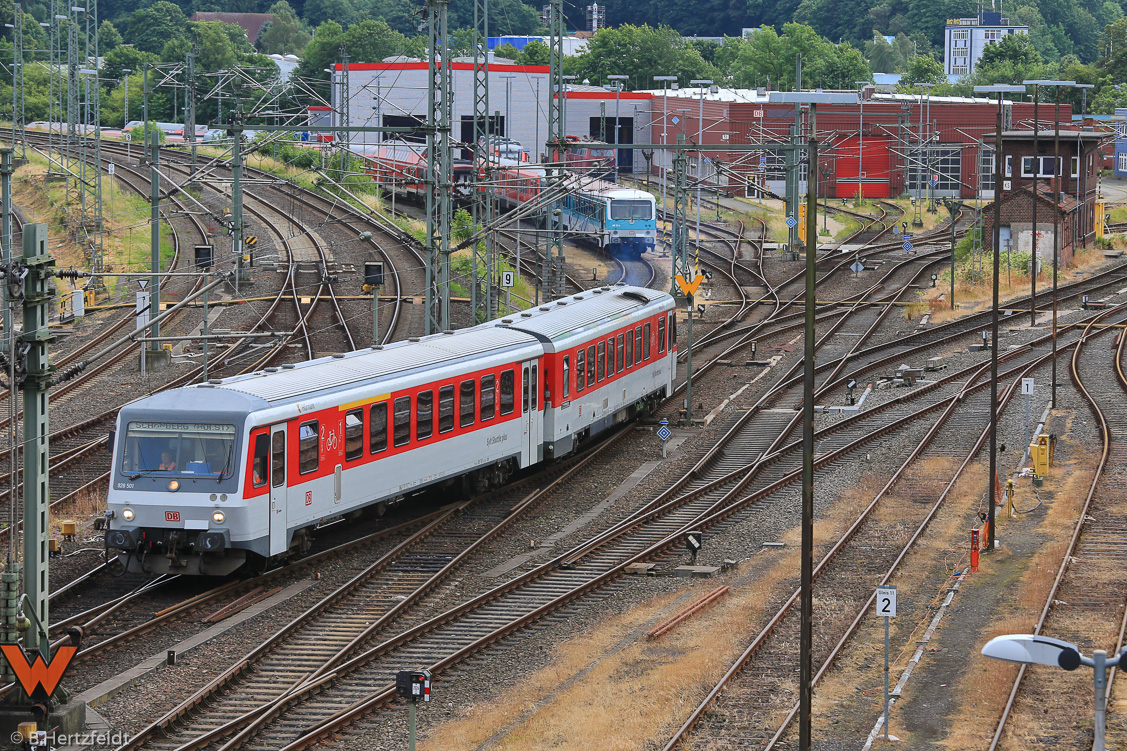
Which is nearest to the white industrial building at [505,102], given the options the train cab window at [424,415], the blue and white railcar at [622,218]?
the blue and white railcar at [622,218]

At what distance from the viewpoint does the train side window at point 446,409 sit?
82.5ft

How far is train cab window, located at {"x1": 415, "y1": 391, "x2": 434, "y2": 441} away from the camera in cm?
2453

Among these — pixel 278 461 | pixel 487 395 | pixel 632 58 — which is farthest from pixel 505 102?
pixel 278 461

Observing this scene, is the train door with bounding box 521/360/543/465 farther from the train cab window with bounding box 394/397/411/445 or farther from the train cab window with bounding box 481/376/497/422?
the train cab window with bounding box 394/397/411/445

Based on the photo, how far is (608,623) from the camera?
2077 cm

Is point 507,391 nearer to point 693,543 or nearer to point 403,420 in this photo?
point 403,420

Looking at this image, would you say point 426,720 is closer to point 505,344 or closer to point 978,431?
point 505,344

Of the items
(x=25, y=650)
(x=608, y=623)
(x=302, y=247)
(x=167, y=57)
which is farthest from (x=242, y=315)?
(x=167, y=57)

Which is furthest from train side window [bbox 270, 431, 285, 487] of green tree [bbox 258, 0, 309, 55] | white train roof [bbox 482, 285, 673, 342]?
green tree [bbox 258, 0, 309, 55]

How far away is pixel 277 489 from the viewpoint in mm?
21141

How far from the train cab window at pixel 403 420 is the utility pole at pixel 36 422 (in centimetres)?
820

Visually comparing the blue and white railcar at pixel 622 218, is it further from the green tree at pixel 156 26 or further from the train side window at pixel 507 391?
the green tree at pixel 156 26

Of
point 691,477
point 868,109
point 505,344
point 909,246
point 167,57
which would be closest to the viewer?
point 505,344

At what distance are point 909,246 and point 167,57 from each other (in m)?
78.2
